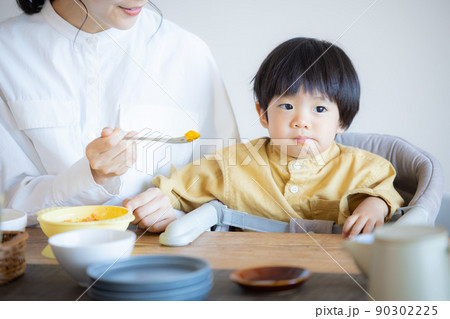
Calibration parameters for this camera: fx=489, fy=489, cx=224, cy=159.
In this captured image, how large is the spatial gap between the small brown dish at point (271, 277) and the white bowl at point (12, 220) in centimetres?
44

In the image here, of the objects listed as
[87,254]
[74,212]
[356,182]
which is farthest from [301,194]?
[87,254]

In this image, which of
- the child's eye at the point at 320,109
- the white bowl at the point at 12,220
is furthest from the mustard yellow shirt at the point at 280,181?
the white bowl at the point at 12,220

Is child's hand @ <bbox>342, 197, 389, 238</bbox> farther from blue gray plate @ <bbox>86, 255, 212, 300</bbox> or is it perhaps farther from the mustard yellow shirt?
blue gray plate @ <bbox>86, 255, 212, 300</bbox>

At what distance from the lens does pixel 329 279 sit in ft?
2.19

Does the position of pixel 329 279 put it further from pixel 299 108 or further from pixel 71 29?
pixel 71 29

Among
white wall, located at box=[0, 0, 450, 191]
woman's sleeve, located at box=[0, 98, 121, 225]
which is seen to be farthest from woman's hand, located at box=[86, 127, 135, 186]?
white wall, located at box=[0, 0, 450, 191]

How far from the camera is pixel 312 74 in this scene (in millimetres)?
1282

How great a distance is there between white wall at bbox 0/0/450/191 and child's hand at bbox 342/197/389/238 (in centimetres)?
100

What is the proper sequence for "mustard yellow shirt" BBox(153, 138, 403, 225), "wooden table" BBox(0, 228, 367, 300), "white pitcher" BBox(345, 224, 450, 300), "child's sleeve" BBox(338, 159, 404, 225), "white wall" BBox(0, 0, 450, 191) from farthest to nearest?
"white wall" BBox(0, 0, 450, 191) < "mustard yellow shirt" BBox(153, 138, 403, 225) < "child's sleeve" BBox(338, 159, 404, 225) < "wooden table" BBox(0, 228, 367, 300) < "white pitcher" BBox(345, 224, 450, 300)

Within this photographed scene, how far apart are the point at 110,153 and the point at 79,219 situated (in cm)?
17

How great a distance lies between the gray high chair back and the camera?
3.06 ft

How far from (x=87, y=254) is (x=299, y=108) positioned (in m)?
0.78

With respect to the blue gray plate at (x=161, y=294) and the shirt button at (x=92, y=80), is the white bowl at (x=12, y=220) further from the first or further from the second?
the shirt button at (x=92, y=80)

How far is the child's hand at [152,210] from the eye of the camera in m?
1.03
